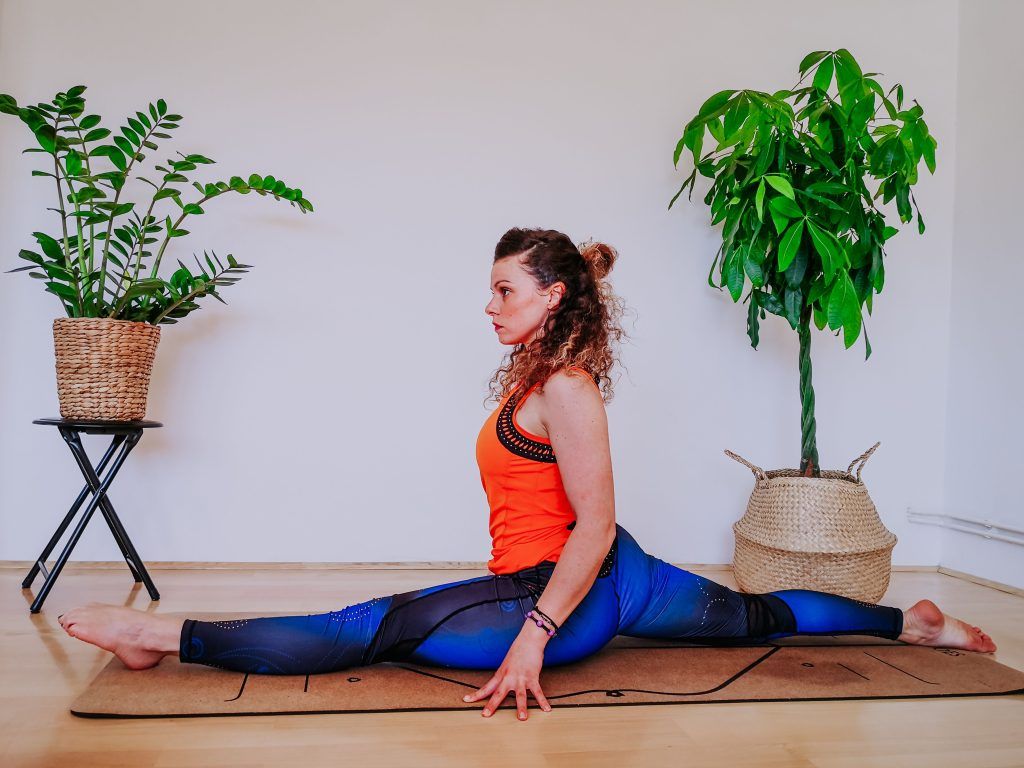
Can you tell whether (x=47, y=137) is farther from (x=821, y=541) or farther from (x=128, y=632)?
(x=821, y=541)

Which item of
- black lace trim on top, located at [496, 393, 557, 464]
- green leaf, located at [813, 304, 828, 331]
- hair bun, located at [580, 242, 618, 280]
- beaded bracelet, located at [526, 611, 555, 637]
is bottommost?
beaded bracelet, located at [526, 611, 555, 637]

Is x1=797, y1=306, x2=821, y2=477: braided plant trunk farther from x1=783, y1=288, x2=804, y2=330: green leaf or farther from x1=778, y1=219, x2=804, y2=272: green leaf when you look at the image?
x1=778, y1=219, x2=804, y2=272: green leaf

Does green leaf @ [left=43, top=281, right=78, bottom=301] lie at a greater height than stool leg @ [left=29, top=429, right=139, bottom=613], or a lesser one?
greater

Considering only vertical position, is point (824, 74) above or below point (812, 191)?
above

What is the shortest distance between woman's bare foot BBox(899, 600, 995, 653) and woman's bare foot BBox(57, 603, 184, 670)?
1.67m

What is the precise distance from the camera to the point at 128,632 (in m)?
1.63

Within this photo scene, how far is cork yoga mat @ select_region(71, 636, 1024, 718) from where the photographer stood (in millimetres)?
1556

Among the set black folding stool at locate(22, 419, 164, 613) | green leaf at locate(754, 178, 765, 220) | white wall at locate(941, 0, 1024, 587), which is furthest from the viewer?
white wall at locate(941, 0, 1024, 587)

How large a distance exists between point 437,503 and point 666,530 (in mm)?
881

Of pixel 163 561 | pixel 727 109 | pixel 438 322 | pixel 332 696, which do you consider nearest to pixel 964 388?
pixel 727 109

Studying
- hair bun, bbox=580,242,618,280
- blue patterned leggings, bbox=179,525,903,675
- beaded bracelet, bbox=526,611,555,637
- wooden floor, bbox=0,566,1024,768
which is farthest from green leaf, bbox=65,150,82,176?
beaded bracelet, bbox=526,611,555,637

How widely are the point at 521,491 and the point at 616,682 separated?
45 cm

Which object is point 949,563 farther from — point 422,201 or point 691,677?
point 422,201

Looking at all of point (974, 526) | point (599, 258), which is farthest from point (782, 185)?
point (974, 526)
